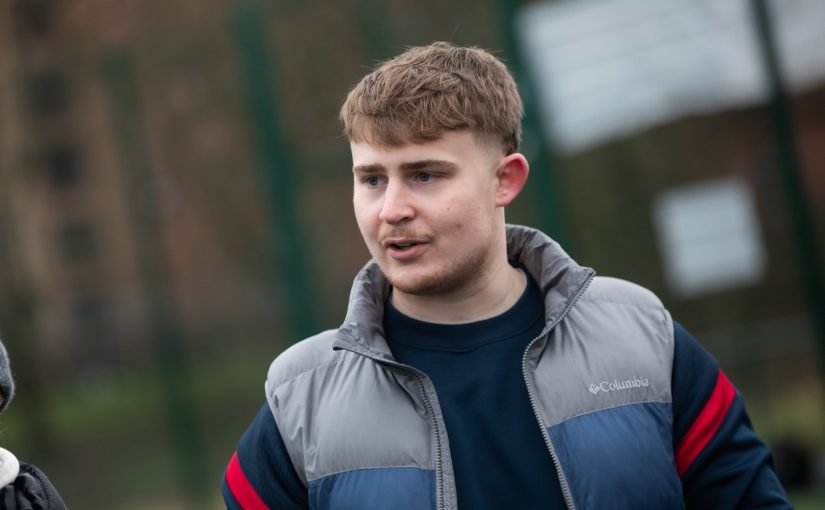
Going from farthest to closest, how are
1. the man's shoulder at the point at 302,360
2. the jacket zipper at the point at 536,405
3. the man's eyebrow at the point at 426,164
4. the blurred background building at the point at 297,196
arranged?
the blurred background building at the point at 297,196 < the man's shoulder at the point at 302,360 < the man's eyebrow at the point at 426,164 < the jacket zipper at the point at 536,405

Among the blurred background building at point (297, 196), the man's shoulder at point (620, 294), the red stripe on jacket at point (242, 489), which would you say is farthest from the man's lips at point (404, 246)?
the blurred background building at point (297, 196)

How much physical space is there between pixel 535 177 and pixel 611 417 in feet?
12.8

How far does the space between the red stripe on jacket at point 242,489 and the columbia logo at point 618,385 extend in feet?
2.15

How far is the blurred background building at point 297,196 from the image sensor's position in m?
5.68

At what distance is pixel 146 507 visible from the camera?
28.4ft

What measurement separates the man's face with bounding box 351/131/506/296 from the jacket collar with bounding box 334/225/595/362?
0.12m

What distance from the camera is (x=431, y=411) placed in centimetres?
222

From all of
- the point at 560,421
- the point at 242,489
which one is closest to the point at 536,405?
the point at 560,421

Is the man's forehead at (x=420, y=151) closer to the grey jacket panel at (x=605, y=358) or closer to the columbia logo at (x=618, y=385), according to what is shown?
the grey jacket panel at (x=605, y=358)

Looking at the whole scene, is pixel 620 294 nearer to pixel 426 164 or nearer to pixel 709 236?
pixel 426 164

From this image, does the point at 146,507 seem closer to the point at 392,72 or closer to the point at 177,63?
the point at 177,63

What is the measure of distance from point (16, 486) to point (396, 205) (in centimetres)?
91

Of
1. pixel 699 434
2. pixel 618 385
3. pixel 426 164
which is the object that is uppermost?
pixel 426 164

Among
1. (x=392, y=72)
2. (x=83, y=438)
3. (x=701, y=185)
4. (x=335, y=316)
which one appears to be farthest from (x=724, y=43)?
(x=83, y=438)
